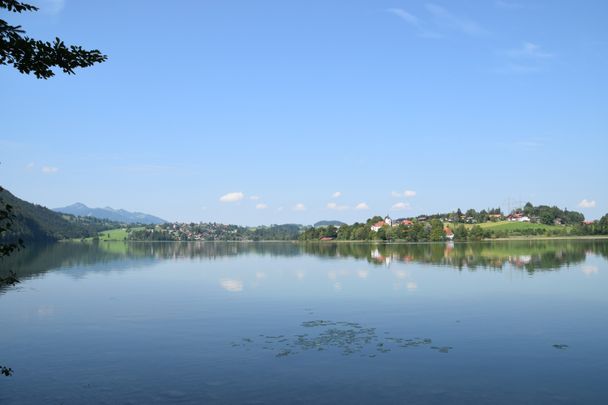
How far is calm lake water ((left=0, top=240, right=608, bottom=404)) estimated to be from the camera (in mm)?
20844

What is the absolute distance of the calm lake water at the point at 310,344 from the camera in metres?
20.8

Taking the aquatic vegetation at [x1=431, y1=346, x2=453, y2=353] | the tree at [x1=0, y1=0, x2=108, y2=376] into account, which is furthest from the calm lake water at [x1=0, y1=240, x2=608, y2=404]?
the tree at [x1=0, y1=0, x2=108, y2=376]

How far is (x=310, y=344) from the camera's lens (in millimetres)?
28922

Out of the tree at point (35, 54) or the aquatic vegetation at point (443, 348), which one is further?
the aquatic vegetation at point (443, 348)

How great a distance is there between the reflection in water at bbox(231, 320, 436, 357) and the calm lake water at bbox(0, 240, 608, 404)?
0.12m

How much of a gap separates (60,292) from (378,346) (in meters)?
39.8

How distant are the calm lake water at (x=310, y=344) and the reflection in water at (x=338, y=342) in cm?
12

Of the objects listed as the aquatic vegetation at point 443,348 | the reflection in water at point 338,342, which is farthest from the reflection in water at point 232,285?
the aquatic vegetation at point 443,348

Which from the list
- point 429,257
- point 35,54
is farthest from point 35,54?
point 429,257

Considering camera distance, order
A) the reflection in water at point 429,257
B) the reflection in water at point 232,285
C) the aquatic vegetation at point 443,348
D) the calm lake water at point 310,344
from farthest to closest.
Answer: the reflection in water at point 429,257
the reflection in water at point 232,285
the aquatic vegetation at point 443,348
the calm lake water at point 310,344

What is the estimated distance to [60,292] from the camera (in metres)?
54.5

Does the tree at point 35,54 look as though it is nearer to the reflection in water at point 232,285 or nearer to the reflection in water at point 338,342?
the reflection in water at point 338,342

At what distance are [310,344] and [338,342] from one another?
1.64m

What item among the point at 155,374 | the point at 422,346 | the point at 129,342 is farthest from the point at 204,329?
the point at 422,346
